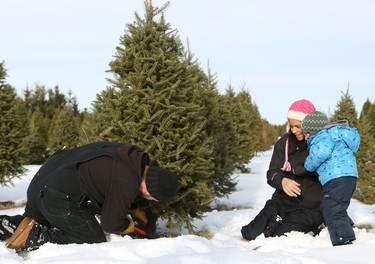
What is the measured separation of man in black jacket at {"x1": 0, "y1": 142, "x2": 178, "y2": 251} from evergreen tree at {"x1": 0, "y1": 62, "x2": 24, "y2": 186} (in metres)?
8.64

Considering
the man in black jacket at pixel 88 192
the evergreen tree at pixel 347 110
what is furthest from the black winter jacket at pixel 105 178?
the evergreen tree at pixel 347 110

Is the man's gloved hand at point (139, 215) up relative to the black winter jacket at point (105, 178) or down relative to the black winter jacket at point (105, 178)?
down

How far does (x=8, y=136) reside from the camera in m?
12.7

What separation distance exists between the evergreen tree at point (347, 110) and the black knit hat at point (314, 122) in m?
10.3

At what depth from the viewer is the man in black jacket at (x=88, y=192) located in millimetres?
4348

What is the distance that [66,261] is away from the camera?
3410 mm

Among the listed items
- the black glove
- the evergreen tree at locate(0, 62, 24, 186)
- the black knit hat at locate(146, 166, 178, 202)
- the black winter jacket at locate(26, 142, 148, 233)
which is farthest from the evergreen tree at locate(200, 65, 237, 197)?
the evergreen tree at locate(0, 62, 24, 186)

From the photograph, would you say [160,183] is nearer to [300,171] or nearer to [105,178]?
[105,178]

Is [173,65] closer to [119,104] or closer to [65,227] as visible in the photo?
[119,104]

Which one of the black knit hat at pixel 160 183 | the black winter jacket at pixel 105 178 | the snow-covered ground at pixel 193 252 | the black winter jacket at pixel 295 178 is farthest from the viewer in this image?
the black winter jacket at pixel 295 178

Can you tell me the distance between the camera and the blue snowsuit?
4915 millimetres

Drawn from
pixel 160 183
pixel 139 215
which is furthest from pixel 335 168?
pixel 139 215

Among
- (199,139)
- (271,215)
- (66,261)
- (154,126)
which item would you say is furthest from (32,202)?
(271,215)

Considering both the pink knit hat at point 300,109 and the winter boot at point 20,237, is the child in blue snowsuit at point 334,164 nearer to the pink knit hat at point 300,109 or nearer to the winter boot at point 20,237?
the pink knit hat at point 300,109
